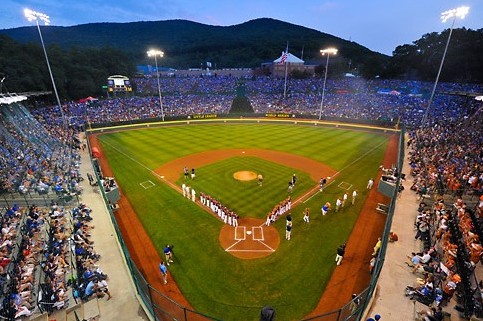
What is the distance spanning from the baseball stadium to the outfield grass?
0.31 feet

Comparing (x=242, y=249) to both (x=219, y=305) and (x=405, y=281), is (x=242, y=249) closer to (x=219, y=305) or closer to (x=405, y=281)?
(x=219, y=305)

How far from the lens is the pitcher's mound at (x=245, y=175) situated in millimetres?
25094

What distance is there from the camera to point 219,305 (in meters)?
11.8

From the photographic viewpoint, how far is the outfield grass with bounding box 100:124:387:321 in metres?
12.4

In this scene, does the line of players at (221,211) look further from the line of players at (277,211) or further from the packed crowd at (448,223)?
the packed crowd at (448,223)

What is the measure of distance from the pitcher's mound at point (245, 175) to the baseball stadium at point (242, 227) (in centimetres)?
20

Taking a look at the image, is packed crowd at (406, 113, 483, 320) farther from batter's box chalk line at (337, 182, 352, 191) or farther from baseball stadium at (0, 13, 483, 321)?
batter's box chalk line at (337, 182, 352, 191)

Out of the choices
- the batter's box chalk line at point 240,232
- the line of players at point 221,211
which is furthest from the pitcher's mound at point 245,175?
the batter's box chalk line at point 240,232

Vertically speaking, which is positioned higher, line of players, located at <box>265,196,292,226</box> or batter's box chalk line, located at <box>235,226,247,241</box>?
line of players, located at <box>265,196,292,226</box>

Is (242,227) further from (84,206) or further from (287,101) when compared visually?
(287,101)

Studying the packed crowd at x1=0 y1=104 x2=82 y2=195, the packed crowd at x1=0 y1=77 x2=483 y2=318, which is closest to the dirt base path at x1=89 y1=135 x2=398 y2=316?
the packed crowd at x1=0 y1=77 x2=483 y2=318

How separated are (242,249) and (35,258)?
36.3ft

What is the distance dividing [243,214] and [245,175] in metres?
7.27

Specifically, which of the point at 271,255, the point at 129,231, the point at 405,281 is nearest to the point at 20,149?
the point at 129,231
